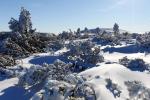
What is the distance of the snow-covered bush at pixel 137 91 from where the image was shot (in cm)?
1562

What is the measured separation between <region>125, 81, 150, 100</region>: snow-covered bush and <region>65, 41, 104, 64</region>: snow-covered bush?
8808mm

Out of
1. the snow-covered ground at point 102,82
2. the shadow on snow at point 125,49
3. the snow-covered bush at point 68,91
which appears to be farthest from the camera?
the shadow on snow at point 125,49

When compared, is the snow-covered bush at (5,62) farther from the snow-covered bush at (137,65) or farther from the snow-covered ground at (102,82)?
the snow-covered bush at (137,65)

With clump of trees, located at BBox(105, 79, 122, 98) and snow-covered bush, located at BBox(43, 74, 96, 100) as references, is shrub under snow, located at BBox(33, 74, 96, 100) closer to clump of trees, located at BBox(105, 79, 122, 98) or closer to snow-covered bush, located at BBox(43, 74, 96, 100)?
snow-covered bush, located at BBox(43, 74, 96, 100)

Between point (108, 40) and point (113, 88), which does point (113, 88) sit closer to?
point (113, 88)

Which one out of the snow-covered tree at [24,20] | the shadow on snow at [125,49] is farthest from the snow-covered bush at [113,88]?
the snow-covered tree at [24,20]

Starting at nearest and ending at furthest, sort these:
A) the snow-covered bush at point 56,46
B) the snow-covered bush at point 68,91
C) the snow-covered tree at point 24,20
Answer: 1. the snow-covered bush at point 68,91
2. the snow-covered bush at point 56,46
3. the snow-covered tree at point 24,20

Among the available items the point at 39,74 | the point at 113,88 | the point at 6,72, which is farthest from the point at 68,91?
the point at 6,72

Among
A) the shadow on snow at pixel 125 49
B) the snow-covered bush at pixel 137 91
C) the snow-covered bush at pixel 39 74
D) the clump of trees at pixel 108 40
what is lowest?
the shadow on snow at pixel 125 49

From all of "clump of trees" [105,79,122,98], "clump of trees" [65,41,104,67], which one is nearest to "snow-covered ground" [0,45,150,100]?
"clump of trees" [105,79,122,98]

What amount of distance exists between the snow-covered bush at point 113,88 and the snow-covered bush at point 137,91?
0.74 m

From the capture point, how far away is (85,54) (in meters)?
26.9

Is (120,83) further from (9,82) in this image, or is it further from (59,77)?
(9,82)

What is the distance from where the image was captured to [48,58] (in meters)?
30.5
